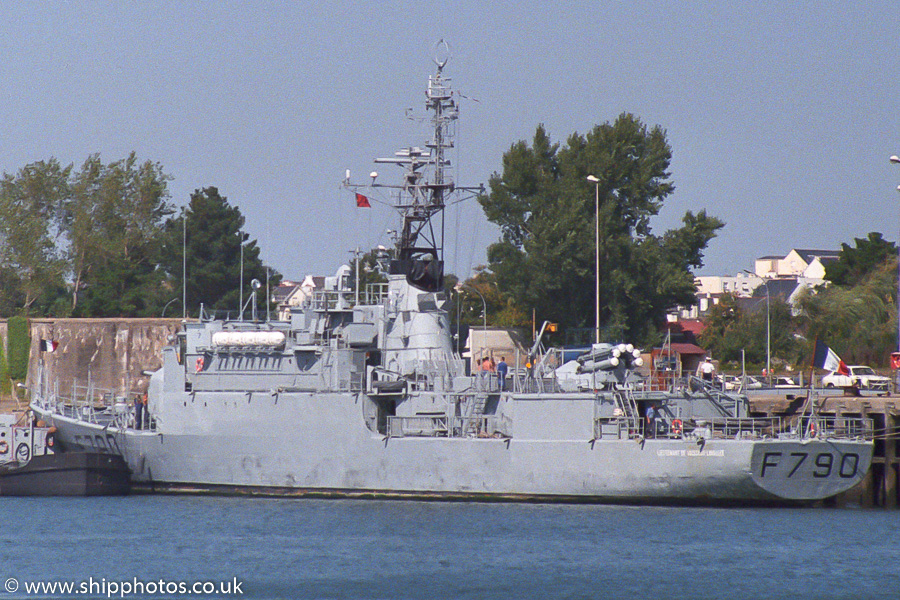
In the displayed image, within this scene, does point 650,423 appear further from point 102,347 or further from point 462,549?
point 102,347

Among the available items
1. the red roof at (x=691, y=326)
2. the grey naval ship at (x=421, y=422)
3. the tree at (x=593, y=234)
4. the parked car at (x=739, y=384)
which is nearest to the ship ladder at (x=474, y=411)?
the grey naval ship at (x=421, y=422)

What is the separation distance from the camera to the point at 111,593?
19500 millimetres

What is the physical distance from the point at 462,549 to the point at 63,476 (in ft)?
37.2

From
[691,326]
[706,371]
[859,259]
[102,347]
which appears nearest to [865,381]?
[706,371]

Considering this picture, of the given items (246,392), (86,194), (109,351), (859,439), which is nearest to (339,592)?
(246,392)

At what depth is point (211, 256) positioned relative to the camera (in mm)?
58438

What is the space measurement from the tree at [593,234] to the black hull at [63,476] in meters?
23.8

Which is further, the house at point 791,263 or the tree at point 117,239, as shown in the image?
the house at point 791,263

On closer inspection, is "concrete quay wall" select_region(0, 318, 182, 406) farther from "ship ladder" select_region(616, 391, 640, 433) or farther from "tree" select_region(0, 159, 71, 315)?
"ship ladder" select_region(616, 391, 640, 433)

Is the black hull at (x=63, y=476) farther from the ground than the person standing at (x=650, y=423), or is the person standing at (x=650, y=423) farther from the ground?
the person standing at (x=650, y=423)

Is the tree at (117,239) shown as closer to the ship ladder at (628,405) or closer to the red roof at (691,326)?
the red roof at (691,326)

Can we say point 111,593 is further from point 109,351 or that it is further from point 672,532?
point 109,351

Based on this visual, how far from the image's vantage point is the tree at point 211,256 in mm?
57250

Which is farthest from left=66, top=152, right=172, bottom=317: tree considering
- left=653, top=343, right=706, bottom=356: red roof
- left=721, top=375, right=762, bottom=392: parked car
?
left=721, top=375, right=762, bottom=392: parked car
